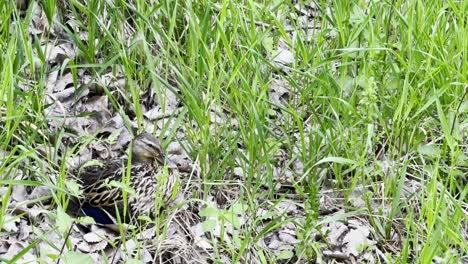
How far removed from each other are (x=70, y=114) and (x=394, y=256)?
191 centimetres

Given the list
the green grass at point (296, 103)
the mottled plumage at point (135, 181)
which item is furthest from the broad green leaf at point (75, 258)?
the mottled plumage at point (135, 181)

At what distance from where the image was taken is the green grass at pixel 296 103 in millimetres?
4492

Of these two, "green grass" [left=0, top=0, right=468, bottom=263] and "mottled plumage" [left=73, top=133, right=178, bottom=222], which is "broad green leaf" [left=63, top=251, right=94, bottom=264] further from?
"mottled plumage" [left=73, top=133, right=178, bottom=222]

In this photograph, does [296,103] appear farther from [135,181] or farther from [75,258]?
[75,258]

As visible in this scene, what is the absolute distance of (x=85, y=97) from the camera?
5379mm

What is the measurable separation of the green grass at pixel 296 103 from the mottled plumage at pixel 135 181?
5.1 inches

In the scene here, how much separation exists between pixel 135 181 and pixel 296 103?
1.15 m

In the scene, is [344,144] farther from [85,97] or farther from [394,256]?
[85,97]

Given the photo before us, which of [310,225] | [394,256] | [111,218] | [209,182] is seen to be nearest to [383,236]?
[394,256]

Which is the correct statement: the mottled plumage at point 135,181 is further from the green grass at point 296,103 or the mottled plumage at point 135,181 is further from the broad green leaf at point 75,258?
the broad green leaf at point 75,258

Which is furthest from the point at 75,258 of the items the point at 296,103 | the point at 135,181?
the point at 296,103

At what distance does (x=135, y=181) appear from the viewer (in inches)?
186

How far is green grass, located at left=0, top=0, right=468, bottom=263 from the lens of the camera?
14.7 ft

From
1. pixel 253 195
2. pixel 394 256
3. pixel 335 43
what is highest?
pixel 335 43
